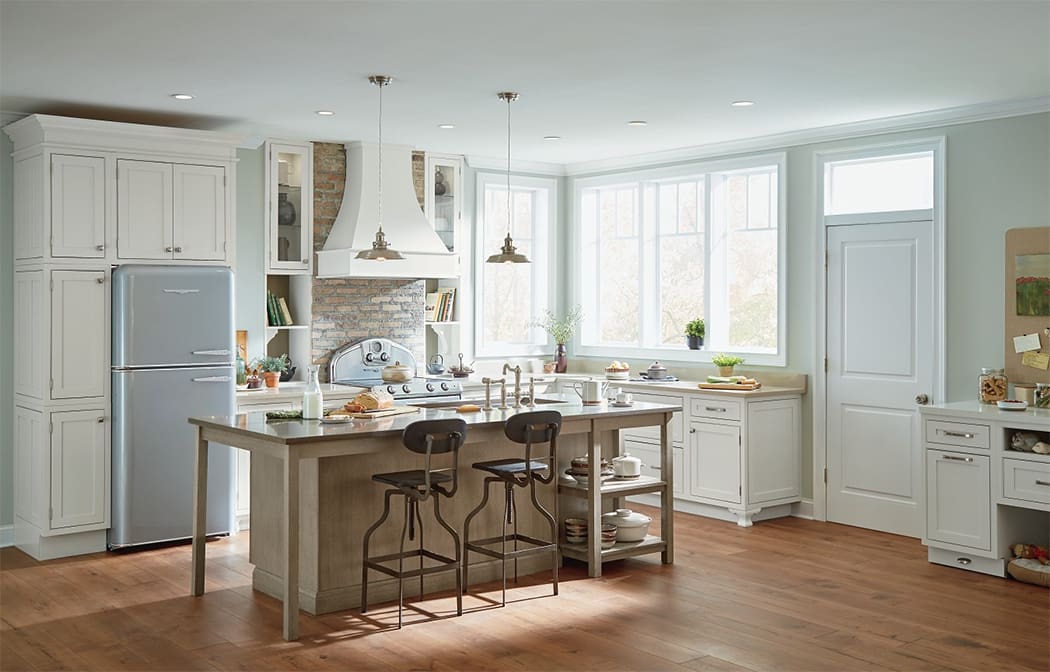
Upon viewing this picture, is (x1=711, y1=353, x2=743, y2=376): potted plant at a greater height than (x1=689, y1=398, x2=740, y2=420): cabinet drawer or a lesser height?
greater

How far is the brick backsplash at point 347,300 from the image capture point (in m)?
7.57

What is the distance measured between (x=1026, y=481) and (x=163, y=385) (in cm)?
505

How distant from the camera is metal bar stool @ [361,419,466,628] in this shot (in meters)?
4.70

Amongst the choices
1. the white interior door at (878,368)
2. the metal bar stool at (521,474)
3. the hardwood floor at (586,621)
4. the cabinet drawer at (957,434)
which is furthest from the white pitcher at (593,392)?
the white interior door at (878,368)

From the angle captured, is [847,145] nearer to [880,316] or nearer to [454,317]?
[880,316]

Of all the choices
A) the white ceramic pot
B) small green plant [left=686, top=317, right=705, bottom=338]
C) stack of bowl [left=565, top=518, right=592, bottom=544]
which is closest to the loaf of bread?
stack of bowl [left=565, top=518, right=592, bottom=544]

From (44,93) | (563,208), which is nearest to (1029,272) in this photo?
(563,208)

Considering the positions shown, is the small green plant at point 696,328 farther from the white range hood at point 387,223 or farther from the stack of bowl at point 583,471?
the stack of bowl at point 583,471

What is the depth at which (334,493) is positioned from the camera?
500cm

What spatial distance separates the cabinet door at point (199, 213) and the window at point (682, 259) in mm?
3406

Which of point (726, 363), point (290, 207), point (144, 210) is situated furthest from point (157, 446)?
point (726, 363)

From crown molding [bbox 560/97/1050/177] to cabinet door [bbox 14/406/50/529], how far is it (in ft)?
15.9

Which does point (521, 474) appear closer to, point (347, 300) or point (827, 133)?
point (347, 300)

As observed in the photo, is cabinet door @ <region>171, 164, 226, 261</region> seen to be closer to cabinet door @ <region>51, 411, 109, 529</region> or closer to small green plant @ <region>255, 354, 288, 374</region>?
small green plant @ <region>255, 354, 288, 374</region>
